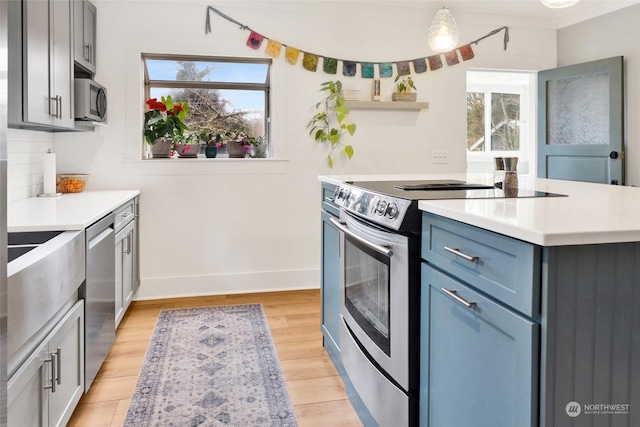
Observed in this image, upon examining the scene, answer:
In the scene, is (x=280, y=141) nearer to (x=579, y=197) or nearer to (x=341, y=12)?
(x=341, y=12)

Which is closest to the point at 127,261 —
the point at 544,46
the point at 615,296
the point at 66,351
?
the point at 66,351

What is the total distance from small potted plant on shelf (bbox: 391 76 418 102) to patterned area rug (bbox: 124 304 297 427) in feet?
6.89

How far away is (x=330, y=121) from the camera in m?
4.08

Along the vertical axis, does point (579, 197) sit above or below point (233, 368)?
above

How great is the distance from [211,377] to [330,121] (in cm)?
235

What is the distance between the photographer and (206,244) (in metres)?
3.93

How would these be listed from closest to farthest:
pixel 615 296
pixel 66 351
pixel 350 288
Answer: pixel 615 296 < pixel 66 351 < pixel 350 288

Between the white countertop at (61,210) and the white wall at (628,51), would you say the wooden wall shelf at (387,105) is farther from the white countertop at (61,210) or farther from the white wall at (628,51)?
the white countertop at (61,210)

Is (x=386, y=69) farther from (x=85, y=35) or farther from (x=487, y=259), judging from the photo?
(x=487, y=259)

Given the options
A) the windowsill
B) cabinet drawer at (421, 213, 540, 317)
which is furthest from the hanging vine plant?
cabinet drawer at (421, 213, 540, 317)

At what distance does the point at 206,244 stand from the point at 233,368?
156 centimetres

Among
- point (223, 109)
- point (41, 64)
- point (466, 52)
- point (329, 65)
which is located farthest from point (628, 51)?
point (41, 64)

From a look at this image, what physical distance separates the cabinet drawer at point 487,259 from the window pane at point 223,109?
2.88 metres

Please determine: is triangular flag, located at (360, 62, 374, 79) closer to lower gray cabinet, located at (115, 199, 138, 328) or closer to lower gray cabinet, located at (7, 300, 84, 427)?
lower gray cabinet, located at (115, 199, 138, 328)
